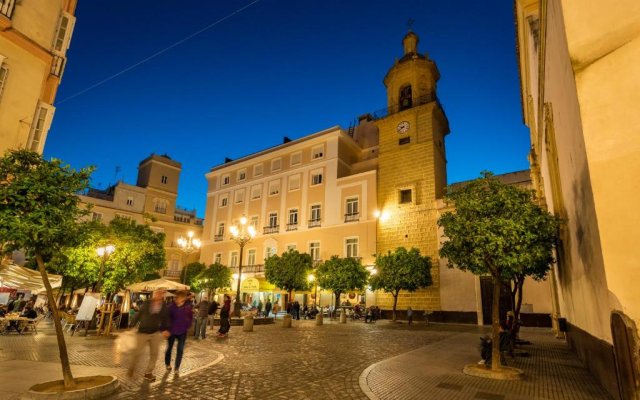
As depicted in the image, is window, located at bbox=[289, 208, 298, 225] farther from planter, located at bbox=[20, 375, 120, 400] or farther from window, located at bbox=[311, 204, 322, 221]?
planter, located at bbox=[20, 375, 120, 400]

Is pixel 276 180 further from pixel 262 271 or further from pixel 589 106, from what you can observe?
pixel 589 106

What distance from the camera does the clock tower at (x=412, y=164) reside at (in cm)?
2719

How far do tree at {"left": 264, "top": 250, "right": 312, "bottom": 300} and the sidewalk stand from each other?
17190 millimetres

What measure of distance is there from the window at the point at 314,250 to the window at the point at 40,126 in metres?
22.3

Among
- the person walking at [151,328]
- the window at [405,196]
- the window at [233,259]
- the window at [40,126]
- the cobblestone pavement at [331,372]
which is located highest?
the window at [405,196]

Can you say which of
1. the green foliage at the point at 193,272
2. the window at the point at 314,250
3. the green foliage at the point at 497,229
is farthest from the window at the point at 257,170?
the green foliage at the point at 497,229

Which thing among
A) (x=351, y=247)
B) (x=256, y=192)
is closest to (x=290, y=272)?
(x=351, y=247)

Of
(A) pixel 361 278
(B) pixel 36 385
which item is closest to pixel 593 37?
(B) pixel 36 385

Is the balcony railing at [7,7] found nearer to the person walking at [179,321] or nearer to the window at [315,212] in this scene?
the person walking at [179,321]

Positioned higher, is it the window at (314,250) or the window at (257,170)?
the window at (257,170)

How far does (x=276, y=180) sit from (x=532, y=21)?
27878 mm

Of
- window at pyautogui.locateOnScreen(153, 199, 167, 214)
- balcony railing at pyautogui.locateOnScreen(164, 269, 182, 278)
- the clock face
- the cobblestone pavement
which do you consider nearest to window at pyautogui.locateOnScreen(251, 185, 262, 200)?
window at pyautogui.locateOnScreen(153, 199, 167, 214)

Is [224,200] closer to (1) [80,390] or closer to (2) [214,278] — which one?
(2) [214,278]

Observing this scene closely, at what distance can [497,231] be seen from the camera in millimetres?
8500
